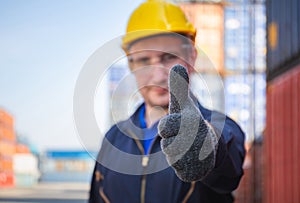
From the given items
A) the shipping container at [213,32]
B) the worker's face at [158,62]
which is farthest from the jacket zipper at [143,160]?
the shipping container at [213,32]

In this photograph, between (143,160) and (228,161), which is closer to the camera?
(228,161)

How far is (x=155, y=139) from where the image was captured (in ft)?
7.27

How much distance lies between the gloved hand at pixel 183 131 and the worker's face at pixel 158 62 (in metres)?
0.56

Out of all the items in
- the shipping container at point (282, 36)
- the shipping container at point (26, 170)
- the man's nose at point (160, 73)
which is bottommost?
the shipping container at point (26, 170)

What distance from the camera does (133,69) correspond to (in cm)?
217

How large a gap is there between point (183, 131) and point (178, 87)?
0.12 meters

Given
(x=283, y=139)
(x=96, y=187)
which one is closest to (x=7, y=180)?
(x=283, y=139)

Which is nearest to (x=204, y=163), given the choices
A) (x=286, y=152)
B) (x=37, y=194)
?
(x=286, y=152)

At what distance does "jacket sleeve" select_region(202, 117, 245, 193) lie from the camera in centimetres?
191

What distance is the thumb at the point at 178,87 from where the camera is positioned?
1396 millimetres

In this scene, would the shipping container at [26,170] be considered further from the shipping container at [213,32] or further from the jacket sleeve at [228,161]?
the jacket sleeve at [228,161]

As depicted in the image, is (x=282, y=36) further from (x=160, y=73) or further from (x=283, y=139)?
(x=160, y=73)

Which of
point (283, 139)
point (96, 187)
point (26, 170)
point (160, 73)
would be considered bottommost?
point (26, 170)

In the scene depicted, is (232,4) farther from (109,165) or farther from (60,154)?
(109,165)
